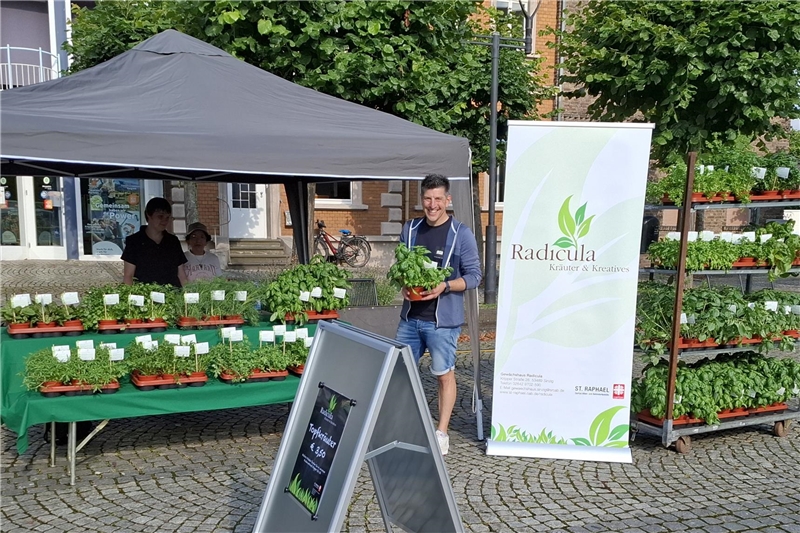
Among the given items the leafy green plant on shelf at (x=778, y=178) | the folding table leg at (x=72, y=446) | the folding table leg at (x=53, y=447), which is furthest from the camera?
the leafy green plant on shelf at (x=778, y=178)

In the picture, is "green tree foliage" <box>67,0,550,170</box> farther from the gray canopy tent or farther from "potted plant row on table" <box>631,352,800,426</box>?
"potted plant row on table" <box>631,352,800,426</box>

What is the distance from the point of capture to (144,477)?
4.21 metres

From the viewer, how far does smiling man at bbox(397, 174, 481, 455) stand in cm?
435

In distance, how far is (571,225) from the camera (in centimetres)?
449

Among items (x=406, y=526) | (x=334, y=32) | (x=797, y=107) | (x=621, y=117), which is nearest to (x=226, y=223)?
(x=334, y=32)

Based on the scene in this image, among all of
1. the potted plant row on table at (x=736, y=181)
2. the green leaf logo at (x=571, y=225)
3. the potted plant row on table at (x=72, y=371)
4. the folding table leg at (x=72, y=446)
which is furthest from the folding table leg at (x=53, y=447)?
the potted plant row on table at (x=736, y=181)

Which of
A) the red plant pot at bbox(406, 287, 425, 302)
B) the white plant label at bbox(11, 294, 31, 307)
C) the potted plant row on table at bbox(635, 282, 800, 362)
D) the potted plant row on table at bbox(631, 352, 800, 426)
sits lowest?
the potted plant row on table at bbox(631, 352, 800, 426)

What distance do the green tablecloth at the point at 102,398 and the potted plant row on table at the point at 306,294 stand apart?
63 centimetres

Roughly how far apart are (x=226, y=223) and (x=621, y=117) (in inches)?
368

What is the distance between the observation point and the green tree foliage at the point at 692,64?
912 centimetres

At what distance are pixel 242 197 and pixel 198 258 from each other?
10190 millimetres

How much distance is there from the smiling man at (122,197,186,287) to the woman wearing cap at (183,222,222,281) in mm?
224

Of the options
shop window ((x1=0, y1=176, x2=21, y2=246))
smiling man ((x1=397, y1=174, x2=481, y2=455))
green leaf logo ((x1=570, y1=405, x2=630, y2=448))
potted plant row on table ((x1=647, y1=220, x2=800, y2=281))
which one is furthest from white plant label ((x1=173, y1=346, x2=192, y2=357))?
shop window ((x1=0, y1=176, x2=21, y2=246))

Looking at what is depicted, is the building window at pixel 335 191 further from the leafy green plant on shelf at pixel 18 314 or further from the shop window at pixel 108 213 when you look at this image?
the leafy green plant on shelf at pixel 18 314
